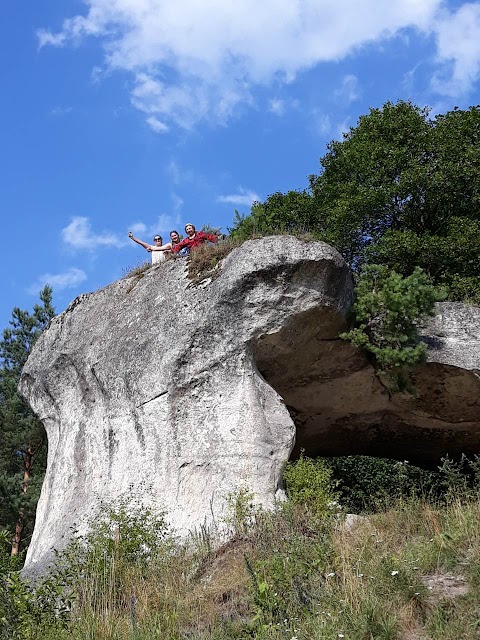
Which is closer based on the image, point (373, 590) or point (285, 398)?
point (373, 590)

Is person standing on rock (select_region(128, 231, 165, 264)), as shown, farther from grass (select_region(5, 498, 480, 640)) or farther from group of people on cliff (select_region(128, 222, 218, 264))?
grass (select_region(5, 498, 480, 640))

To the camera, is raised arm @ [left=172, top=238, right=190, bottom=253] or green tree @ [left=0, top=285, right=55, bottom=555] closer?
raised arm @ [left=172, top=238, right=190, bottom=253]

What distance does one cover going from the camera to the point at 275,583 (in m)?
6.71

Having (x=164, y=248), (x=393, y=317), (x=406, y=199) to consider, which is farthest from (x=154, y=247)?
(x=406, y=199)

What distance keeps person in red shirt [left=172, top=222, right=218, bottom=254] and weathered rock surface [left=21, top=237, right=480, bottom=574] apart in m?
0.43

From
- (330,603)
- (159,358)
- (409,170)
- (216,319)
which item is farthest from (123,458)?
(409,170)

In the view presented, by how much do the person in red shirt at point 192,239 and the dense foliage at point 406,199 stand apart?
699 centimetres

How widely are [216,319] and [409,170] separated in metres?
11.1

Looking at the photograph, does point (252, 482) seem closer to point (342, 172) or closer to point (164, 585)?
point (164, 585)

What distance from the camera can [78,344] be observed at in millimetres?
12398

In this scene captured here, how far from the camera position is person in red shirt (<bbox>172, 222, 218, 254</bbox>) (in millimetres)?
12305

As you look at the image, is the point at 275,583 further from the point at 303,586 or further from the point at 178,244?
the point at 178,244

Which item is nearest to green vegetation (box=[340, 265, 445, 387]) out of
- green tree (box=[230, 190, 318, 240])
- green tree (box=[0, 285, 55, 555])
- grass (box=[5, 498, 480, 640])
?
grass (box=[5, 498, 480, 640])

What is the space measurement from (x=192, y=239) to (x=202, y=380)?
A: 292 centimetres
